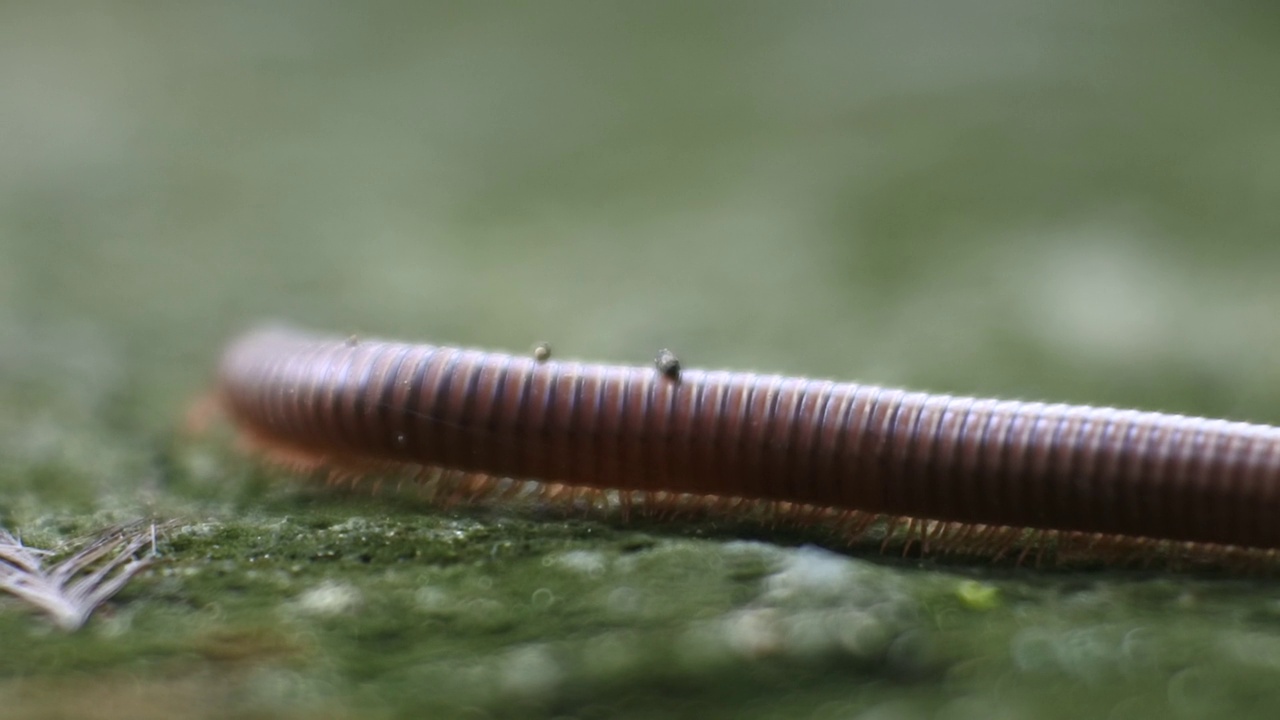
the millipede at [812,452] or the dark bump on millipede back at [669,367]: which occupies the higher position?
the dark bump on millipede back at [669,367]

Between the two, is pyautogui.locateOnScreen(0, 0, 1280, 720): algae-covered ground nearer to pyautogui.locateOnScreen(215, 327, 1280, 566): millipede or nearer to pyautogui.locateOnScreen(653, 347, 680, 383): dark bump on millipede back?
pyautogui.locateOnScreen(215, 327, 1280, 566): millipede


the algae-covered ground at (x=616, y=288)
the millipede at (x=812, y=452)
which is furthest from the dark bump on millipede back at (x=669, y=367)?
the algae-covered ground at (x=616, y=288)

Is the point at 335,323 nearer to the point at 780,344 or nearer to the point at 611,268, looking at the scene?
the point at 611,268

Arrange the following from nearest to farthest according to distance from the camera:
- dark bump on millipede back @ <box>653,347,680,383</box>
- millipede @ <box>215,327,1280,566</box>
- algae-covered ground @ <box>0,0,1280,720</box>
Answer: algae-covered ground @ <box>0,0,1280,720</box>, millipede @ <box>215,327,1280,566</box>, dark bump on millipede back @ <box>653,347,680,383</box>

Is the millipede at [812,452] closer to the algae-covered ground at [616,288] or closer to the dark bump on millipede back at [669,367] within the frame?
the dark bump on millipede back at [669,367]

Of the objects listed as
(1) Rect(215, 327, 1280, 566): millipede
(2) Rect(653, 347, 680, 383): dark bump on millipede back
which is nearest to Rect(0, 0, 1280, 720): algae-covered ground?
(1) Rect(215, 327, 1280, 566): millipede

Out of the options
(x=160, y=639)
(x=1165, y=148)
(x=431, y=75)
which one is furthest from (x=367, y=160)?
(x=160, y=639)
